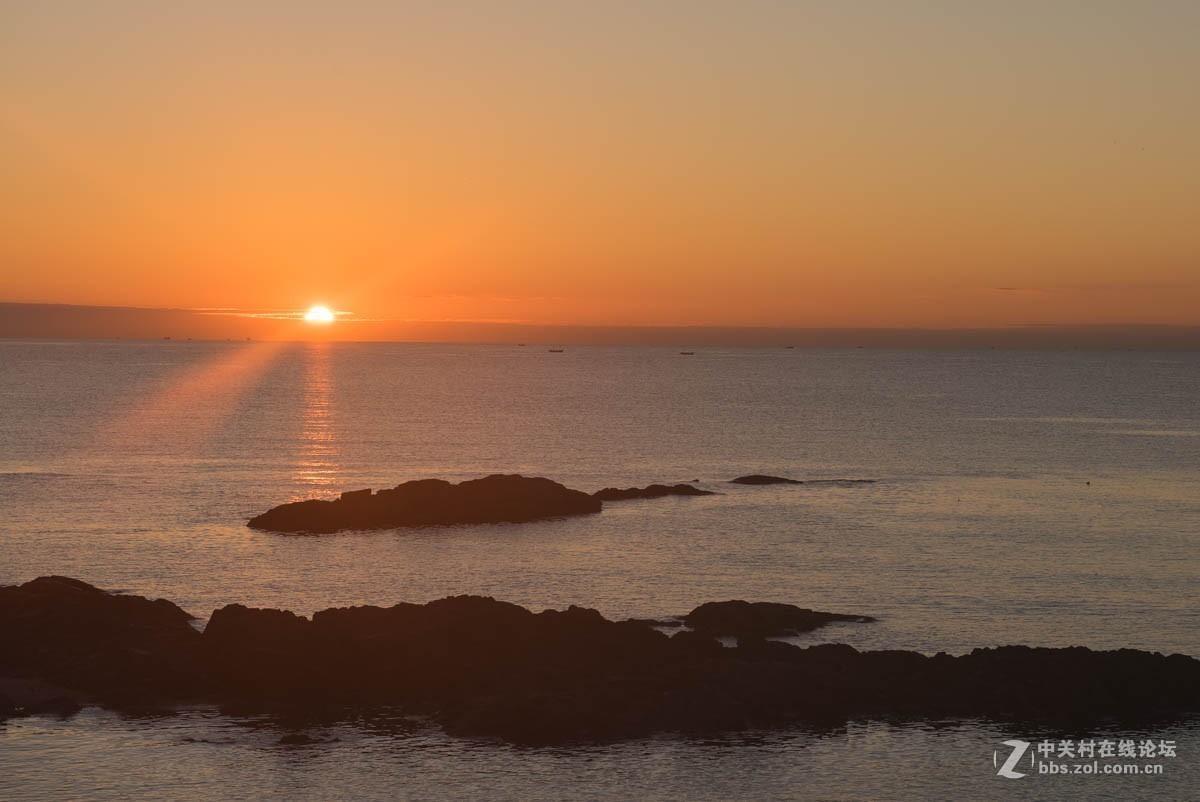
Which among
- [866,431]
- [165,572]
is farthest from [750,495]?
[866,431]

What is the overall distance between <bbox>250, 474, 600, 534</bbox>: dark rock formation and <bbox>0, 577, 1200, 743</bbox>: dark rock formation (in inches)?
1273

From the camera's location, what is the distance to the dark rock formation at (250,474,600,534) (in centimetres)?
7331

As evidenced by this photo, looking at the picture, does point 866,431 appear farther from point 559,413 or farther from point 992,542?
point 992,542

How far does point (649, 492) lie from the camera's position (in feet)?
292

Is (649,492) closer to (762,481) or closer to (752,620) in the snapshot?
(762,481)

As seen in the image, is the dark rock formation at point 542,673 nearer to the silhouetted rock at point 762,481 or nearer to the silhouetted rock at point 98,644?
the silhouetted rock at point 98,644

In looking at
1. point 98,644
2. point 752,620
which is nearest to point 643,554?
point 752,620

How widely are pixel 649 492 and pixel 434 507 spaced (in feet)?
60.1

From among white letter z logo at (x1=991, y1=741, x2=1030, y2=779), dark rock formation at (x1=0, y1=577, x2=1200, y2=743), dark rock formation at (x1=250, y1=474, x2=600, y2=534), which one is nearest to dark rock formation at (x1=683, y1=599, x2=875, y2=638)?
dark rock formation at (x1=0, y1=577, x2=1200, y2=743)

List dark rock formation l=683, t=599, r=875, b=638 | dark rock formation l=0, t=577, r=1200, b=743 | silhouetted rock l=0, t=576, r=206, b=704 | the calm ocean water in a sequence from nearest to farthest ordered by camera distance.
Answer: the calm ocean water → dark rock formation l=0, t=577, r=1200, b=743 → silhouetted rock l=0, t=576, r=206, b=704 → dark rock formation l=683, t=599, r=875, b=638

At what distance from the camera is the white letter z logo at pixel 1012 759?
3241 cm

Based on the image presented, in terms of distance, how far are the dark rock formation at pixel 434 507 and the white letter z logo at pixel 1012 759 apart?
45702 mm

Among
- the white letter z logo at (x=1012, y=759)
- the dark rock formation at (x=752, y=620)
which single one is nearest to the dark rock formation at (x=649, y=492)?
the dark rock formation at (x=752, y=620)

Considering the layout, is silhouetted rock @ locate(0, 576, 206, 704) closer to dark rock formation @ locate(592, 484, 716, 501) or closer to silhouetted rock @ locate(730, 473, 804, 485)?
dark rock formation @ locate(592, 484, 716, 501)
